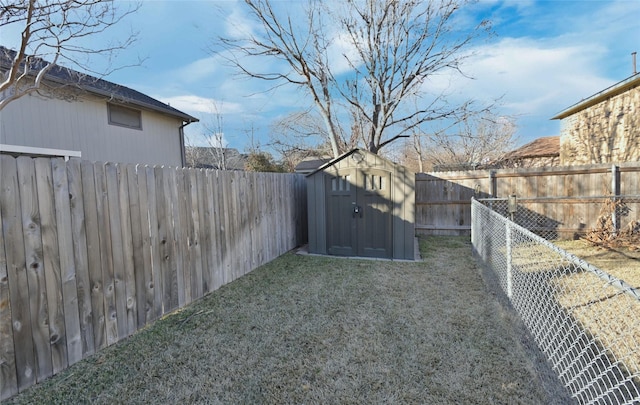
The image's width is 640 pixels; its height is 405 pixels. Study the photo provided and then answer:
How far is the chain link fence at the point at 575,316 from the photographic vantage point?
175 centimetres

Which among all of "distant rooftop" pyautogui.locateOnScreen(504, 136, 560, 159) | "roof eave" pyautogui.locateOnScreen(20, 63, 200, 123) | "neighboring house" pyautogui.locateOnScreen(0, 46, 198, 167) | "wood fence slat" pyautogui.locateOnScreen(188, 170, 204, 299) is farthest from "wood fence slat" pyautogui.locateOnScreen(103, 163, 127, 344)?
"distant rooftop" pyautogui.locateOnScreen(504, 136, 560, 159)

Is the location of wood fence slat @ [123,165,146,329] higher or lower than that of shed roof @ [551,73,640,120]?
lower

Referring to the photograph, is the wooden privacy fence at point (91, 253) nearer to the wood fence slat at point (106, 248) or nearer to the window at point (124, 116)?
the wood fence slat at point (106, 248)

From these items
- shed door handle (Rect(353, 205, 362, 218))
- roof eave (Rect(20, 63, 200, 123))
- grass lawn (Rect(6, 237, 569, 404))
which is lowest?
grass lawn (Rect(6, 237, 569, 404))

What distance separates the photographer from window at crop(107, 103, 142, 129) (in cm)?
789

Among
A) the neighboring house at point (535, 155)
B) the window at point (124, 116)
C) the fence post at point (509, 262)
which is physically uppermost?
the window at point (124, 116)

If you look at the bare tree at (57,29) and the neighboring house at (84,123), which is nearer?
the bare tree at (57,29)

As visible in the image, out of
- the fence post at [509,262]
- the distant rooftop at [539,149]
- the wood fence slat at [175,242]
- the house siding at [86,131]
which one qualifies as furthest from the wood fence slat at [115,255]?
the distant rooftop at [539,149]

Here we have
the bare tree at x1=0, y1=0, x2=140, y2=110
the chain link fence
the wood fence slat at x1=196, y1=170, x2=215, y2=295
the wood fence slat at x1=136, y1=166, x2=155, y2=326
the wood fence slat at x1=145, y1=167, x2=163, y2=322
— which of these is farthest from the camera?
the bare tree at x1=0, y1=0, x2=140, y2=110

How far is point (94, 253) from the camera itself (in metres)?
2.44

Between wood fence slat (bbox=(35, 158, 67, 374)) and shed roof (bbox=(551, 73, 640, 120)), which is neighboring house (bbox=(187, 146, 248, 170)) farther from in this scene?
wood fence slat (bbox=(35, 158, 67, 374))

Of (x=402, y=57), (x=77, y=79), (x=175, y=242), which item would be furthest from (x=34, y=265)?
(x=402, y=57)

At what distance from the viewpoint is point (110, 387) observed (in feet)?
6.71

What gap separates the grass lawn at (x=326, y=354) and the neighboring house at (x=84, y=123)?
6.00 m
